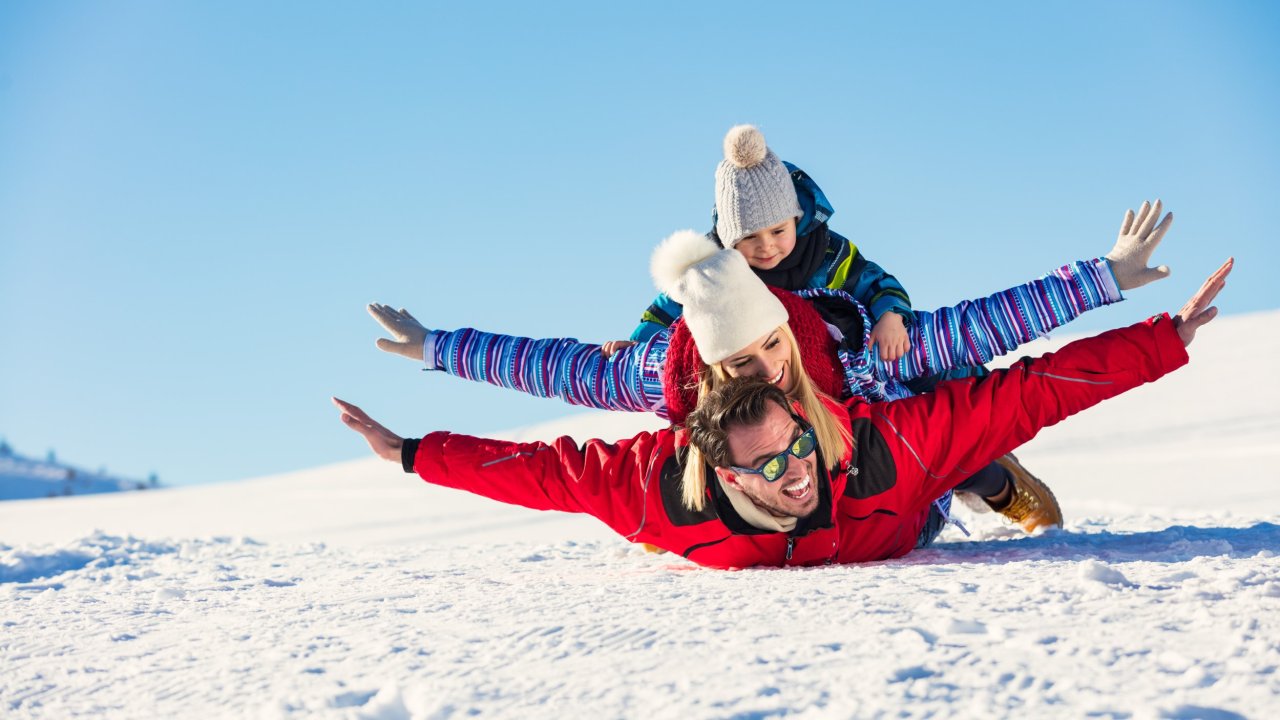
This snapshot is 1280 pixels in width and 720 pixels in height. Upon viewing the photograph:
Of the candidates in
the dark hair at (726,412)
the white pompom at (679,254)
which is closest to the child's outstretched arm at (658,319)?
the white pompom at (679,254)

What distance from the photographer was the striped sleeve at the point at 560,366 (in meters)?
3.76

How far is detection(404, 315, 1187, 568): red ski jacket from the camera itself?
3115 millimetres

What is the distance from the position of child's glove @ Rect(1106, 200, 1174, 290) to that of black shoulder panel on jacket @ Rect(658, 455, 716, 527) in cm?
156

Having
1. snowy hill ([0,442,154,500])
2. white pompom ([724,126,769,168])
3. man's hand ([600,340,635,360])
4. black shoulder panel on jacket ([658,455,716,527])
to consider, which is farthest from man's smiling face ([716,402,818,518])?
snowy hill ([0,442,154,500])

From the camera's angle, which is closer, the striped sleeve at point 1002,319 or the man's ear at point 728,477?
the man's ear at point 728,477

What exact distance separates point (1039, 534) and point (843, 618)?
2260mm

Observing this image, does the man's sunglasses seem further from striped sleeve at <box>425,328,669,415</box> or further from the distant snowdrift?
the distant snowdrift

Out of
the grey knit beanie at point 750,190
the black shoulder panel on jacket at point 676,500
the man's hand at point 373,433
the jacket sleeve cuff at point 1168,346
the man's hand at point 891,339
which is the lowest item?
the black shoulder panel on jacket at point 676,500

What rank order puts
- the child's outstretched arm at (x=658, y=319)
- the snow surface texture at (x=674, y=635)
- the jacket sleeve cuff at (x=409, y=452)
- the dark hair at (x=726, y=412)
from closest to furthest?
the snow surface texture at (x=674, y=635), the dark hair at (x=726, y=412), the jacket sleeve cuff at (x=409, y=452), the child's outstretched arm at (x=658, y=319)

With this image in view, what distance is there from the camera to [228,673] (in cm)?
A: 217

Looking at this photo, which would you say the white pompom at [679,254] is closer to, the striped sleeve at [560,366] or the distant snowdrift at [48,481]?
the striped sleeve at [560,366]

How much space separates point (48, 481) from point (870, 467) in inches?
652

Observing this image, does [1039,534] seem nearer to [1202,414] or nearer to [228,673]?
[228,673]

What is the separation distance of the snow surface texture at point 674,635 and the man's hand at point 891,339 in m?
0.63
